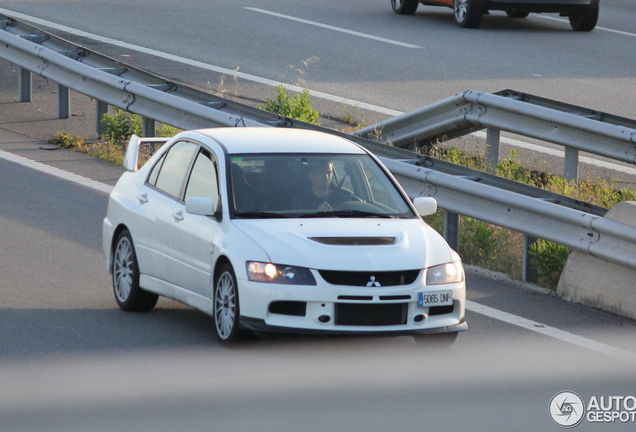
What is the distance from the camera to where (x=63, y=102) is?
637 inches

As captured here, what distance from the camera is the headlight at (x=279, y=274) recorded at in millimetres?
7152

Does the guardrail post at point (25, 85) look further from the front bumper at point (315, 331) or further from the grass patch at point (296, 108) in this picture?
the front bumper at point (315, 331)

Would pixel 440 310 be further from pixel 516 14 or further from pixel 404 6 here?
pixel 516 14

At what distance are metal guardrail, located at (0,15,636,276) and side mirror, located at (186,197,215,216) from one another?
2.87 meters

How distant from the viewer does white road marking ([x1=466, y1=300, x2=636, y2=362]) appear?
25.2 feet

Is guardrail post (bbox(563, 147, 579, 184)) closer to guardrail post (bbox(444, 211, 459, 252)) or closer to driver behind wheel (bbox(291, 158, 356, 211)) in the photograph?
guardrail post (bbox(444, 211, 459, 252))

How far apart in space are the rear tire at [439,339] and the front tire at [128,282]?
6.99ft

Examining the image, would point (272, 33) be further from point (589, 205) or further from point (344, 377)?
point (344, 377)

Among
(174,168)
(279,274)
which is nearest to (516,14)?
(174,168)

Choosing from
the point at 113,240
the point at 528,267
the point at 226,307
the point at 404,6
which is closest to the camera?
the point at 226,307

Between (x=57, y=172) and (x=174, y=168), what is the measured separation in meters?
5.16

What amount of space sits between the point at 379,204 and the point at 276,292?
1.33 metres

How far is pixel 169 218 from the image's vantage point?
831 centimetres

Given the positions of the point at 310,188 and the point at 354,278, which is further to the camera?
the point at 310,188
